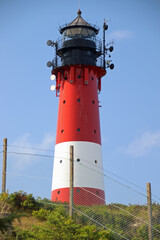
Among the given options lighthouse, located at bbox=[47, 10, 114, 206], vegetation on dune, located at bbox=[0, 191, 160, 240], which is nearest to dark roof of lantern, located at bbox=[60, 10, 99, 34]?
lighthouse, located at bbox=[47, 10, 114, 206]

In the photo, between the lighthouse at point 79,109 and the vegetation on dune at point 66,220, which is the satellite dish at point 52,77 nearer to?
the lighthouse at point 79,109

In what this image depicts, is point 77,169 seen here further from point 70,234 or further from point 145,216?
point 70,234

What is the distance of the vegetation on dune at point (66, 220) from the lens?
23.7 m

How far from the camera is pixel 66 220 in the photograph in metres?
24.6

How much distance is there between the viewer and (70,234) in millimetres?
23641

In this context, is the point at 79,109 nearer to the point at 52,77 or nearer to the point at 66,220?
the point at 52,77

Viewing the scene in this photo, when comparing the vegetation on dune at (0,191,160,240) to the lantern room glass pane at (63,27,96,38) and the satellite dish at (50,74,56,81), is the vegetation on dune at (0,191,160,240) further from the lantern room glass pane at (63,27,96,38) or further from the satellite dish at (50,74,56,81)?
the lantern room glass pane at (63,27,96,38)

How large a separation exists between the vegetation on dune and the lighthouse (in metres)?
6.42

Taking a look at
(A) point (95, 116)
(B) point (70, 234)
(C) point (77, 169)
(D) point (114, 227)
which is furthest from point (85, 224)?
(A) point (95, 116)

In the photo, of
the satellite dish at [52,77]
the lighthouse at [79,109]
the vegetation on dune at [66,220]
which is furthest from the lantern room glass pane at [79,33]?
the vegetation on dune at [66,220]

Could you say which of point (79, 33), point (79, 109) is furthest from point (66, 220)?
point (79, 33)

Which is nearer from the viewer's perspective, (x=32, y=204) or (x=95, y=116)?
(x=32, y=204)

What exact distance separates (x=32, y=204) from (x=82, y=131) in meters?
10.0

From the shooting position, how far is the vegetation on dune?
934 inches
